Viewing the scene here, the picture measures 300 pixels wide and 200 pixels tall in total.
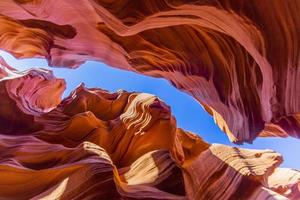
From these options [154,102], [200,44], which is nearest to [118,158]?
[154,102]

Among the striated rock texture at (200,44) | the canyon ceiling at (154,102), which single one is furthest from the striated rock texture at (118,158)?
the striated rock texture at (200,44)

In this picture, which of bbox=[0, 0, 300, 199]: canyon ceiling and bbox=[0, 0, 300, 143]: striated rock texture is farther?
bbox=[0, 0, 300, 199]: canyon ceiling

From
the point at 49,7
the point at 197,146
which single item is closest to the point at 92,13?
the point at 49,7

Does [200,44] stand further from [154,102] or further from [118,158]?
[154,102]

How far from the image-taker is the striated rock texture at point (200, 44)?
288cm

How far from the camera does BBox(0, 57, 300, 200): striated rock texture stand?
374 centimetres

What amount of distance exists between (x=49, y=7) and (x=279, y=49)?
202cm

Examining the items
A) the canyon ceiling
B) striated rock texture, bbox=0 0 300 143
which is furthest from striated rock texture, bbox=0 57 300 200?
striated rock texture, bbox=0 0 300 143

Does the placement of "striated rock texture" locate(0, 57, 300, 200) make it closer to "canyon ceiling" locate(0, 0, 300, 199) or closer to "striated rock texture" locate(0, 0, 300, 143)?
"canyon ceiling" locate(0, 0, 300, 199)

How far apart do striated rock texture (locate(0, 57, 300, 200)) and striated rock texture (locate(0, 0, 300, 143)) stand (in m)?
0.42

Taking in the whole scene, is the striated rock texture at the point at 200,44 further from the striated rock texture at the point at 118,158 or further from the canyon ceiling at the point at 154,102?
the striated rock texture at the point at 118,158

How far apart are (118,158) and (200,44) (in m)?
1.55

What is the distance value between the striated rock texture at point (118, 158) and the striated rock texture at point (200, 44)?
42cm

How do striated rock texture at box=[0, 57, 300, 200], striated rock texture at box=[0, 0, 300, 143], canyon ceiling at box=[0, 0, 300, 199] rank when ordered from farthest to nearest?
striated rock texture at box=[0, 57, 300, 200]
canyon ceiling at box=[0, 0, 300, 199]
striated rock texture at box=[0, 0, 300, 143]
